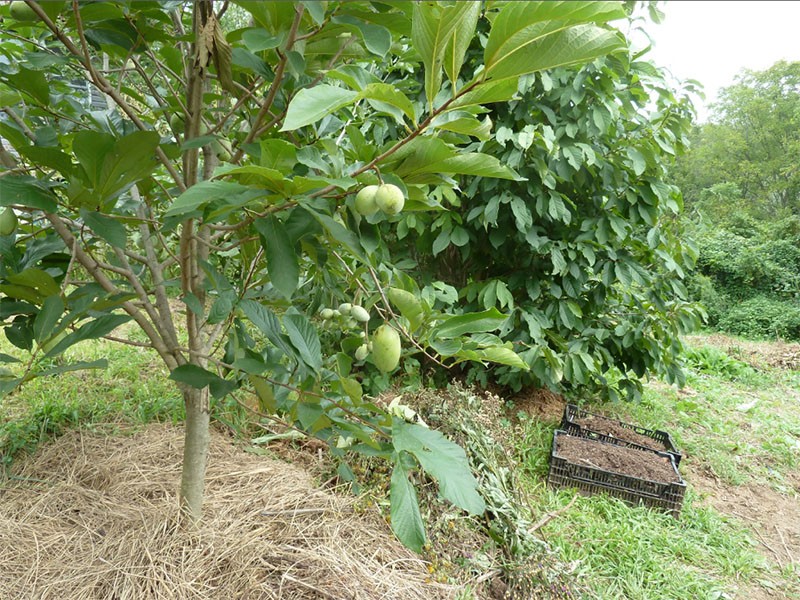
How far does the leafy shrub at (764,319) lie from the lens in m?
8.29

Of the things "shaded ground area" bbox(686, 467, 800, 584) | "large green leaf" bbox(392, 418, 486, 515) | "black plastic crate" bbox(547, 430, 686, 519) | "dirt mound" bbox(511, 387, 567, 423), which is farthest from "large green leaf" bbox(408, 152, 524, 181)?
"dirt mound" bbox(511, 387, 567, 423)

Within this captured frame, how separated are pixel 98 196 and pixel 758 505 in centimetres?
332

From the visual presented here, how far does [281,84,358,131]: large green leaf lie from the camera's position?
0.47 m

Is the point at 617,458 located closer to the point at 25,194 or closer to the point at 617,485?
the point at 617,485

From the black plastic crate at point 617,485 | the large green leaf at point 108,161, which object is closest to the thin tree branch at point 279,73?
the large green leaf at point 108,161

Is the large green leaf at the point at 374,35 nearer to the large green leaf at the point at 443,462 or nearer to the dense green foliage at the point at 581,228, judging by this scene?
the large green leaf at the point at 443,462

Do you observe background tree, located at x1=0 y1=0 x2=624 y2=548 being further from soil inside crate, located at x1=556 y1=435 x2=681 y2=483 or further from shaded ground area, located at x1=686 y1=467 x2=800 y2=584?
shaded ground area, located at x1=686 y1=467 x2=800 y2=584

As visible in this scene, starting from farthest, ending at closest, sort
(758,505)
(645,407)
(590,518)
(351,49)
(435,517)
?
(645,407) < (758,505) < (590,518) < (435,517) < (351,49)

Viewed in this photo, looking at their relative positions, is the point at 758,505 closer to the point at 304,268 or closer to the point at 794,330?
the point at 304,268

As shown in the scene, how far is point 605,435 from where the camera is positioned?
2.85 metres

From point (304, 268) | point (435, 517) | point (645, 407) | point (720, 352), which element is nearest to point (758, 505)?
point (645, 407)

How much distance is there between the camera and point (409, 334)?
88 centimetres

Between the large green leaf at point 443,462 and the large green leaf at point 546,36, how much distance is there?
1.49 ft

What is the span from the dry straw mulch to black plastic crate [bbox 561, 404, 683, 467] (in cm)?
158
